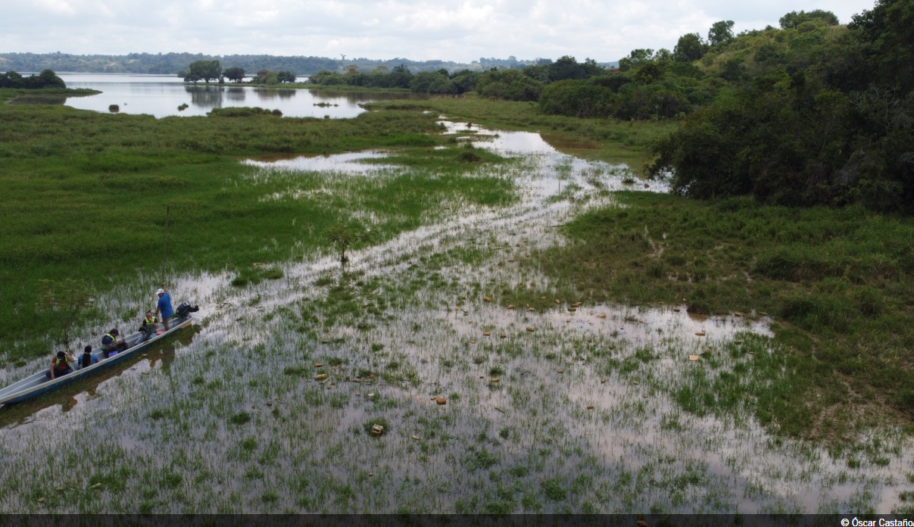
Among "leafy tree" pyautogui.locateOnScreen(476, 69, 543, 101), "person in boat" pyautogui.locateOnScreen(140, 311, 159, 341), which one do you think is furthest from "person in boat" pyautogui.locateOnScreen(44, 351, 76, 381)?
"leafy tree" pyautogui.locateOnScreen(476, 69, 543, 101)

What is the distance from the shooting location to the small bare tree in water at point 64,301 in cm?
1252

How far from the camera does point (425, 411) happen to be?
1006 centimetres

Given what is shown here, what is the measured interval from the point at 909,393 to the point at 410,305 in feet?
34.8

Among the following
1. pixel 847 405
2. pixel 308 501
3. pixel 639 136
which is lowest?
pixel 308 501

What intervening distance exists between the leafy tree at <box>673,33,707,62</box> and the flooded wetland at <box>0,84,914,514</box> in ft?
349

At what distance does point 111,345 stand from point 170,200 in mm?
13792

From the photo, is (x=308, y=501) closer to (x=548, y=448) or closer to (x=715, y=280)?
(x=548, y=448)

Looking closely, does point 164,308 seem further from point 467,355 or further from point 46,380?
point 467,355

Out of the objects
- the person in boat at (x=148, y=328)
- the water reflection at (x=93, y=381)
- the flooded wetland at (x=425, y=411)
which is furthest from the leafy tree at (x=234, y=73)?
the person in boat at (x=148, y=328)

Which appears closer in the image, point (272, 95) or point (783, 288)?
point (783, 288)

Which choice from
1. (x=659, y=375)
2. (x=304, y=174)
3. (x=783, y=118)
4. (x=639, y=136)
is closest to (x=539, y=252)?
(x=659, y=375)

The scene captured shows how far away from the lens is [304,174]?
31859 millimetres

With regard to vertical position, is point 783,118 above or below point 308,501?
above

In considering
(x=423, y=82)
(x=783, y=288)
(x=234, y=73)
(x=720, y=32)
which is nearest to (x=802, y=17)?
(x=720, y=32)
